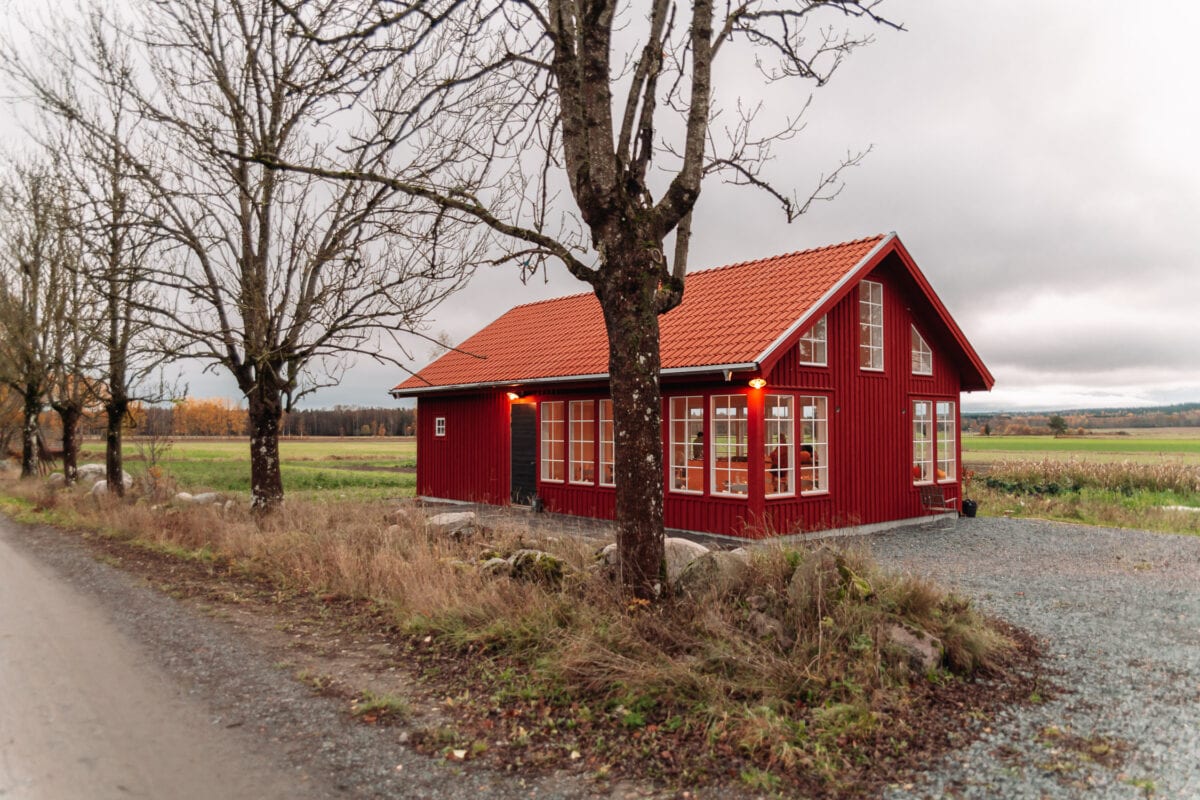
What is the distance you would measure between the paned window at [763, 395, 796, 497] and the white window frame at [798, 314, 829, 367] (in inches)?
31.4

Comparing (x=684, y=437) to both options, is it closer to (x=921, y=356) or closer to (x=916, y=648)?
(x=921, y=356)

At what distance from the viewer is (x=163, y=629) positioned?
249 inches

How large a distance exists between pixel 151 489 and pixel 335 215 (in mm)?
7468

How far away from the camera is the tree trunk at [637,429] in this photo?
19.0 ft

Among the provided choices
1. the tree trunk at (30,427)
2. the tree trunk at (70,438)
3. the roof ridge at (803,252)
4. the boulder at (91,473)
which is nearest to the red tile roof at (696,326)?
the roof ridge at (803,252)

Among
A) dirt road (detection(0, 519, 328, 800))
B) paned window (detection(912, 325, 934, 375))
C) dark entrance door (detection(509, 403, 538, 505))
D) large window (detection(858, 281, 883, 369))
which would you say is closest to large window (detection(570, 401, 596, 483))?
dark entrance door (detection(509, 403, 538, 505))

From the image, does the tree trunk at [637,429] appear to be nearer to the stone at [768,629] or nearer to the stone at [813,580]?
the stone at [768,629]

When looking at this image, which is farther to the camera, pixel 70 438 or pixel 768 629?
pixel 70 438

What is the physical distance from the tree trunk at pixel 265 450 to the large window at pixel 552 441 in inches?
198

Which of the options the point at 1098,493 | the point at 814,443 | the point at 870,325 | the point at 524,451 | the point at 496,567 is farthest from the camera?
the point at 1098,493

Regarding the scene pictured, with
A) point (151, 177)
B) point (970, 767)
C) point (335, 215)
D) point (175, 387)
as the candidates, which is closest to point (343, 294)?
point (335, 215)

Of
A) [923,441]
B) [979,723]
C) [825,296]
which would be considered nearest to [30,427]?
[825,296]

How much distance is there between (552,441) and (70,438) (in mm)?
13770

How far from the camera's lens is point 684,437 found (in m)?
12.3
